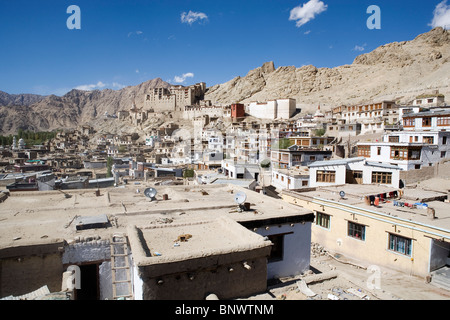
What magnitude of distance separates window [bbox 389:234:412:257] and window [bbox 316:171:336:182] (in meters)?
10.6

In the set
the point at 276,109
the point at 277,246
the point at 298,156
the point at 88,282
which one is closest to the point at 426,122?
the point at 298,156

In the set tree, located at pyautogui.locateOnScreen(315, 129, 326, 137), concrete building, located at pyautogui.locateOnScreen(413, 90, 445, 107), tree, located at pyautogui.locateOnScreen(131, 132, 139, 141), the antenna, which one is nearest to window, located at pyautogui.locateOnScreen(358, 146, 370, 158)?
the antenna

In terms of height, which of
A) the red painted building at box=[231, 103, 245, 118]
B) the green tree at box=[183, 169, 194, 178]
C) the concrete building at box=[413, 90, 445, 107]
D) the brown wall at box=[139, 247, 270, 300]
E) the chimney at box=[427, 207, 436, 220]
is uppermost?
the red painted building at box=[231, 103, 245, 118]

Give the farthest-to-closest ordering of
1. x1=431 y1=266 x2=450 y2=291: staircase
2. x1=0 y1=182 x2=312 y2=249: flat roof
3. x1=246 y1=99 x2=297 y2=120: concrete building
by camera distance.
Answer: x1=246 y1=99 x2=297 y2=120: concrete building < x1=431 y1=266 x2=450 y2=291: staircase < x1=0 y1=182 x2=312 y2=249: flat roof

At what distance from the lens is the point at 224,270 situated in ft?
15.4

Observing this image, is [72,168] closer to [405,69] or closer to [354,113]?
[354,113]

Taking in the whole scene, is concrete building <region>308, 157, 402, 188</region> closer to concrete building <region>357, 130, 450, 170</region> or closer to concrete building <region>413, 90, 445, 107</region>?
concrete building <region>357, 130, 450, 170</region>

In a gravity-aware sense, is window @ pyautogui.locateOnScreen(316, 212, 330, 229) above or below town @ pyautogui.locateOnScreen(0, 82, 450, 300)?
below

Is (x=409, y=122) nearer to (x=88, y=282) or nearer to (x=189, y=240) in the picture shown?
(x=189, y=240)

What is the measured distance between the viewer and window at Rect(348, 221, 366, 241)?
12.0 metres

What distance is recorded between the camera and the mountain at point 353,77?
263 feet

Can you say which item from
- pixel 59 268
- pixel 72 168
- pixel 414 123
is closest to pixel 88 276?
pixel 59 268

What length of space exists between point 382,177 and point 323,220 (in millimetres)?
8771
